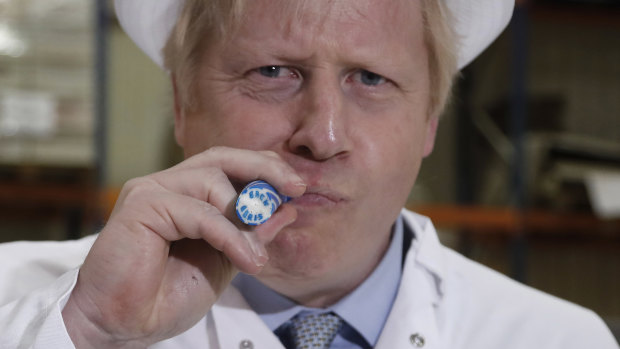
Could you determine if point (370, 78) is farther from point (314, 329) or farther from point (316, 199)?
point (314, 329)

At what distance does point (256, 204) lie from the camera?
24.9 inches

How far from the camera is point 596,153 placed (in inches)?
80.7

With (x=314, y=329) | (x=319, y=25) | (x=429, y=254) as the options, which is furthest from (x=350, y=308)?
(x=319, y=25)

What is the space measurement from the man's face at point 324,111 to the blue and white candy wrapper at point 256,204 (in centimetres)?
11

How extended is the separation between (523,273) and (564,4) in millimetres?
952

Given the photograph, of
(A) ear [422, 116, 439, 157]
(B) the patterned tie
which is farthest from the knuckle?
(A) ear [422, 116, 439, 157]

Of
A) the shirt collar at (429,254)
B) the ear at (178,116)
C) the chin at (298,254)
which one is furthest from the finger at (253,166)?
the shirt collar at (429,254)

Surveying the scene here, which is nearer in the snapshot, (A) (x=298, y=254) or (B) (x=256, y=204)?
(B) (x=256, y=204)

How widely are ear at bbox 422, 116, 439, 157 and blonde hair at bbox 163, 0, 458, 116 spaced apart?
0.6 inches

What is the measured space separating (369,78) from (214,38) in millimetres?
209

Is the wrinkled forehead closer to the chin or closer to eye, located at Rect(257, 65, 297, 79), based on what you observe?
eye, located at Rect(257, 65, 297, 79)

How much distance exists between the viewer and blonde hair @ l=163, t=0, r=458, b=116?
85 cm

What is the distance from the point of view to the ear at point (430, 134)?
97 centimetres

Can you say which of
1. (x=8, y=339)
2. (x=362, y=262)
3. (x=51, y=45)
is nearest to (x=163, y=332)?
(x=8, y=339)
